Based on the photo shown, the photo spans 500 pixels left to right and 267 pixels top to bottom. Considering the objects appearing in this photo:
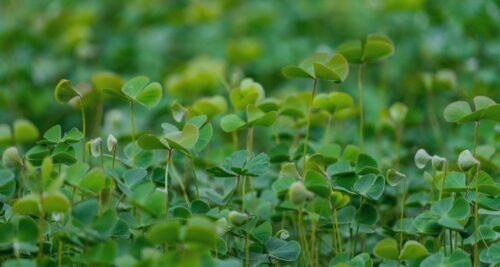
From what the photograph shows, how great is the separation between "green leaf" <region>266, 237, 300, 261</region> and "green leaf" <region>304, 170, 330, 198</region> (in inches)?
3.8

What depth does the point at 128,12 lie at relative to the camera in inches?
107

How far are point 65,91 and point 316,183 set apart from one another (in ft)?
1.38

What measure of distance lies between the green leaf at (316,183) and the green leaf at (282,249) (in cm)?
10

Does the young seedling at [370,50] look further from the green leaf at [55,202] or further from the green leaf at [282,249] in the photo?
the green leaf at [55,202]

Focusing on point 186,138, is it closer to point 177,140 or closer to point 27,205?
point 177,140

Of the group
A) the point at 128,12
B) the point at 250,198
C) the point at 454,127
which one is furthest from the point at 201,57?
the point at 250,198

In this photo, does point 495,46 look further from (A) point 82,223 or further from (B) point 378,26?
(A) point 82,223

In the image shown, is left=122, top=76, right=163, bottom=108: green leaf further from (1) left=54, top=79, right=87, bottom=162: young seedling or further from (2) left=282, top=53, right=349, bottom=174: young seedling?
(2) left=282, top=53, right=349, bottom=174: young seedling

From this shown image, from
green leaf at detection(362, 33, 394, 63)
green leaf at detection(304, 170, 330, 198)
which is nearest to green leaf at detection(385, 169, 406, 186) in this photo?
green leaf at detection(304, 170, 330, 198)


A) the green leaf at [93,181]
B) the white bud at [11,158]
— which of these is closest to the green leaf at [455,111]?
the green leaf at [93,181]

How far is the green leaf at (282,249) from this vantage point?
42.0 inches

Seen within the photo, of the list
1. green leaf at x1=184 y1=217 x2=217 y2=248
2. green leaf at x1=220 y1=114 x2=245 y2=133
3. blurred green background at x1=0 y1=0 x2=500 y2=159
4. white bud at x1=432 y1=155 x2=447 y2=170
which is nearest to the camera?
green leaf at x1=184 y1=217 x2=217 y2=248

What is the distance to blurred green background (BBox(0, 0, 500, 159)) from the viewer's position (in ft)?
6.42

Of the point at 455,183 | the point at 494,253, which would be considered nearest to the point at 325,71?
the point at 455,183
